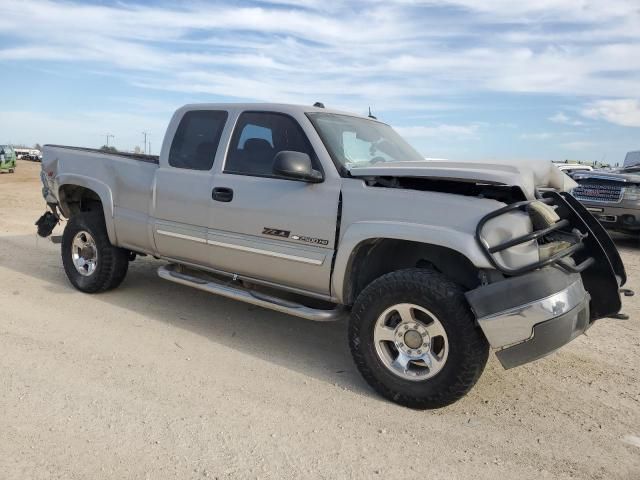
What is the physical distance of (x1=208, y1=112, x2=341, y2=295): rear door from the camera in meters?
4.05

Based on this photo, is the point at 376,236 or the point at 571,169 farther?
the point at 571,169

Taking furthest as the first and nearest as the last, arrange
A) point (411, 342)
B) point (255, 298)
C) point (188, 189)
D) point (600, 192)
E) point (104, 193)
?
point (600, 192), point (104, 193), point (188, 189), point (255, 298), point (411, 342)

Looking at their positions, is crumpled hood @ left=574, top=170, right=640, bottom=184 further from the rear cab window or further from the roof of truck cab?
the rear cab window

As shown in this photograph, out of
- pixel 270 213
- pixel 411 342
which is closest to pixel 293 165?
pixel 270 213

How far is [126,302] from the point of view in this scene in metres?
5.62

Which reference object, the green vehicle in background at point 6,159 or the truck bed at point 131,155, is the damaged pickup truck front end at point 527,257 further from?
the green vehicle in background at point 6,159

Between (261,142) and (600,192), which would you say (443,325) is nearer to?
(261,142)

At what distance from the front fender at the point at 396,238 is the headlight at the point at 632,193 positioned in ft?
25.7

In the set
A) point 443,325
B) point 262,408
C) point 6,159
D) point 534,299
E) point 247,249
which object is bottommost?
point 6,159

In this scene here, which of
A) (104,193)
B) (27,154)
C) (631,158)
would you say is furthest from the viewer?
(27,154)

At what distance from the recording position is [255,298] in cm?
445

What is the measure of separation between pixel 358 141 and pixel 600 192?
7387 mm

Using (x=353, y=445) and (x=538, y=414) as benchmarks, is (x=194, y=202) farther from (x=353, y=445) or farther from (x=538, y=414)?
(x=538, y=414)

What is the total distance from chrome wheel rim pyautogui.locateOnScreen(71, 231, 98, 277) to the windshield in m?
2.89
